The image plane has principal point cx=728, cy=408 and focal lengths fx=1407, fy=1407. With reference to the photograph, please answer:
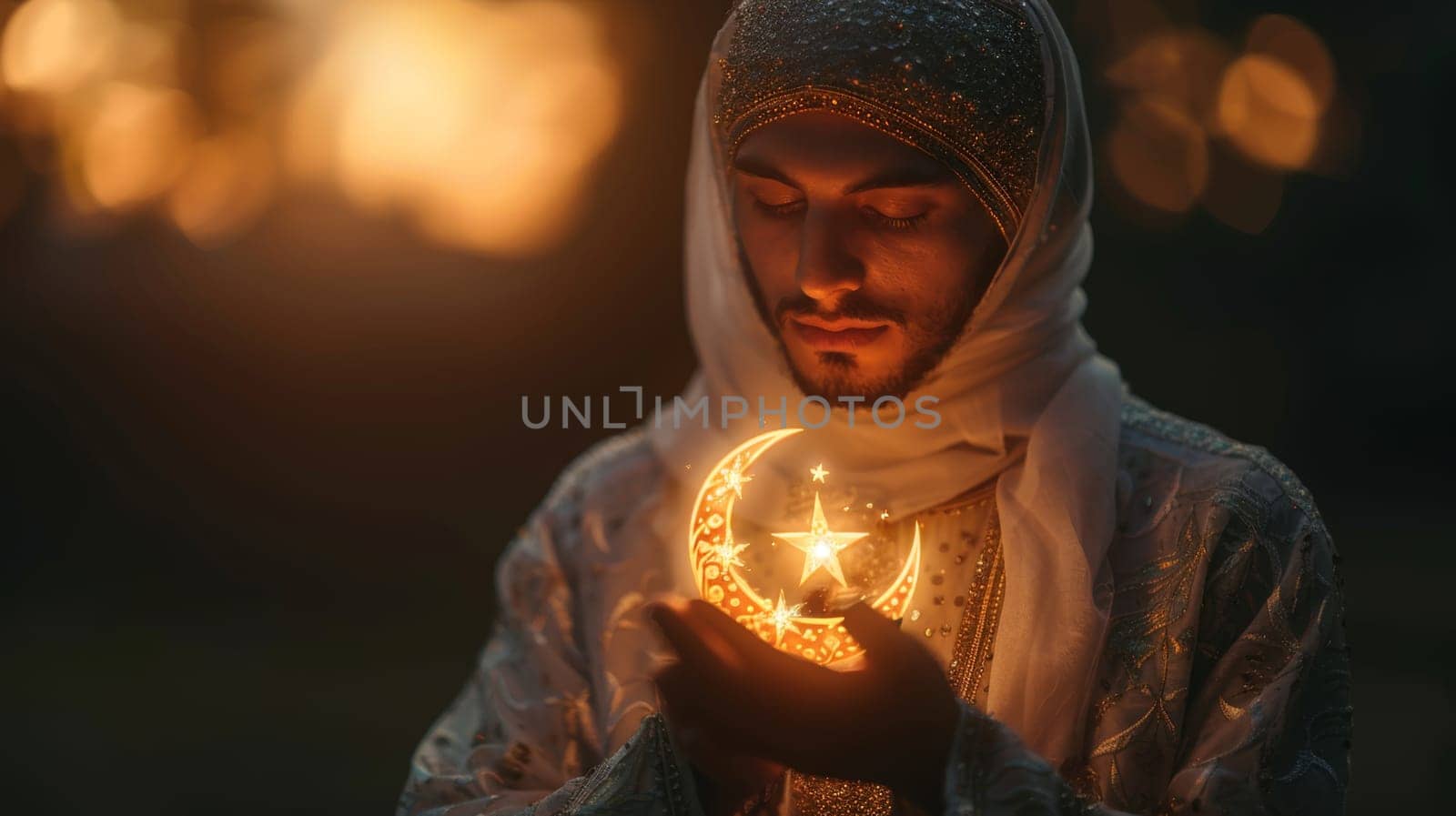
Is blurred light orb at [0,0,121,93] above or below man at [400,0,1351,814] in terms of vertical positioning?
above

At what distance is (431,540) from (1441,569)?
3.69 meters

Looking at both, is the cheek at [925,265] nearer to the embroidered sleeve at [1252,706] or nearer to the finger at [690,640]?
the embroidered sleeve at [1252,706]

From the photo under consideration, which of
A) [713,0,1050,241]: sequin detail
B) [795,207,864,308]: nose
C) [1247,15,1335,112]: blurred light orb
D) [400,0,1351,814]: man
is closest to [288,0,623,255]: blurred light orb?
[1247,15,1335,112]: blurred light orb

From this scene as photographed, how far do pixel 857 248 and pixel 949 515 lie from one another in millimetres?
442

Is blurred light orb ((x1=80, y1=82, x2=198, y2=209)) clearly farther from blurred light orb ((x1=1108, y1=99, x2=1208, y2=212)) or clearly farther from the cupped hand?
the cupped hand

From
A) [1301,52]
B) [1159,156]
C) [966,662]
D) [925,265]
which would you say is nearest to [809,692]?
[966,662]

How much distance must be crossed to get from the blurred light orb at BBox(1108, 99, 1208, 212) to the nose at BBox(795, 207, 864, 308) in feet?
8.37

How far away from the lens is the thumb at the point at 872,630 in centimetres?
138

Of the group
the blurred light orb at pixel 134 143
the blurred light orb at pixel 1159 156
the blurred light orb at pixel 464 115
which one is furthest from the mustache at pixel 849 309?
the blurred light orb at pixel 134 143

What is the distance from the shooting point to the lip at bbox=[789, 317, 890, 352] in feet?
5.84

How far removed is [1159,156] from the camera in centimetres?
425

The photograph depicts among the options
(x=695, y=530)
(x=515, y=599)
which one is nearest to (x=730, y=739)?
(x=695, y=530)

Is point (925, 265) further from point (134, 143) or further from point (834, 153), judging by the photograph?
point (134, 143)

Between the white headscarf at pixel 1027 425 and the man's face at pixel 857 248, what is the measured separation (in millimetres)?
78
